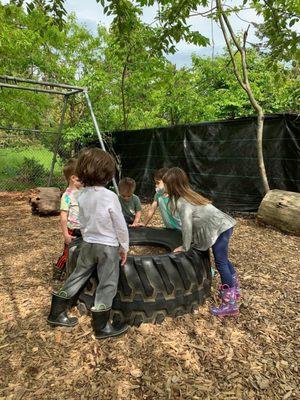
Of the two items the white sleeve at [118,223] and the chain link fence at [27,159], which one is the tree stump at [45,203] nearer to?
the chain link fence at [27,159]

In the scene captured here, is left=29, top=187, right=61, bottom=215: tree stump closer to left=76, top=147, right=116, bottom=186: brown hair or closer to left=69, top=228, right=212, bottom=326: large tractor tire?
left=69, top=228, right=212, bottom=326: large tractor tire

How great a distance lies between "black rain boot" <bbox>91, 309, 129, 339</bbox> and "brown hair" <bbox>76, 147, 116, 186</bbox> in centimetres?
95

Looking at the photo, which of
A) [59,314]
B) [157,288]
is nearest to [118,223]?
[157,288]

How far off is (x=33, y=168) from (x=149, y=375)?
413 inches

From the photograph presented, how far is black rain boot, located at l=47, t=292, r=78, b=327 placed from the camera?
276 cm

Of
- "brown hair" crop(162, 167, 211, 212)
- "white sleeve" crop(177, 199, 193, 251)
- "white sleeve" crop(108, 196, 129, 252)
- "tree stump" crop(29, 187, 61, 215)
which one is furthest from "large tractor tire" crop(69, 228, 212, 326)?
"tree stump" crop(29, 187, 61, 215)

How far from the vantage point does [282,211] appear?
18.4ft

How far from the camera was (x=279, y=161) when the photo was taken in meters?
6.34

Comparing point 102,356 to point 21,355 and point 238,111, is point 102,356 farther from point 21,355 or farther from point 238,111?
point 238,111

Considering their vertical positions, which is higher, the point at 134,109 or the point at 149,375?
the point at 134,109

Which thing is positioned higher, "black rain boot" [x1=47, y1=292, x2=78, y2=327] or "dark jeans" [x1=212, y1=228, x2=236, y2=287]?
"dark jeans" [x1=212, y1=228, x2=236, y2=287]

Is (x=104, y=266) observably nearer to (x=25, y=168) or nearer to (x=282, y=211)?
(x=282, y=211)

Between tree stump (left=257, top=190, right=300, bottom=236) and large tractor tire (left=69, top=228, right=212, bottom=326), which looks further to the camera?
tree stump (left=257, top=190, right=300, bottom=236)

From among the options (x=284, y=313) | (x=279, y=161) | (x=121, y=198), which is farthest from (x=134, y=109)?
(x=284, y=313)
